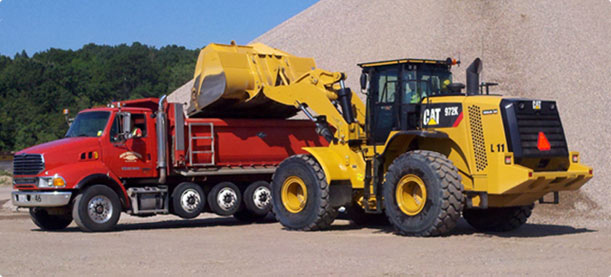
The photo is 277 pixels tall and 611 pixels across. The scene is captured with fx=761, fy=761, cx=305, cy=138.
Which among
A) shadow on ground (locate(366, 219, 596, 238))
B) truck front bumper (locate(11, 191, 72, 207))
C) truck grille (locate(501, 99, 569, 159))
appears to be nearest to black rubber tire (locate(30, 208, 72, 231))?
truck front bumper (locate(11, 191, 72, 207))

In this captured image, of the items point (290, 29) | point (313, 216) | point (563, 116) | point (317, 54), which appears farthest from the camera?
point (290, 29)

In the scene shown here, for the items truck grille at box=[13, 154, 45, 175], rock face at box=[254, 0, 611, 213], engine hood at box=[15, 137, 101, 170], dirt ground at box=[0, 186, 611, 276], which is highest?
rock face at box=[254, 0, 611, 213]

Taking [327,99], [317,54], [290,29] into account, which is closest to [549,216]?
[327,99]

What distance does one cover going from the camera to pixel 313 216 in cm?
1522

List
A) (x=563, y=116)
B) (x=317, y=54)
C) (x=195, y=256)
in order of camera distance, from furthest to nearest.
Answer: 1. (x=317, y=54)
2. (x=563, y=116)
3. (x=195, y=256)

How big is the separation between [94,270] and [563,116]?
23.8 m

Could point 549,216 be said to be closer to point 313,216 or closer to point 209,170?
point 313,216

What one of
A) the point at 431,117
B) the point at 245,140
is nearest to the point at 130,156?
the point at 245,140

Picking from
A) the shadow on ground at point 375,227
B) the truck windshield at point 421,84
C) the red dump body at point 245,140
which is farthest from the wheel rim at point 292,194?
the truck windshield at point 421,84

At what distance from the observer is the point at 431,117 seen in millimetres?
14055

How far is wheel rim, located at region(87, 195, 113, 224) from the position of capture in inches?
636

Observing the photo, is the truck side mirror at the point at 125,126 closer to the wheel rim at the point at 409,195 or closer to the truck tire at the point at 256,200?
the truck tire at the point at 256,200

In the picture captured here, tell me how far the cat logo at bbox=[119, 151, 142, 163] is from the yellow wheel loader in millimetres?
2172

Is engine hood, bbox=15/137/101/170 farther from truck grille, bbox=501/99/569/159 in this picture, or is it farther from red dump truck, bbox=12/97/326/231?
truck grille, bbox=501/99/569/159
